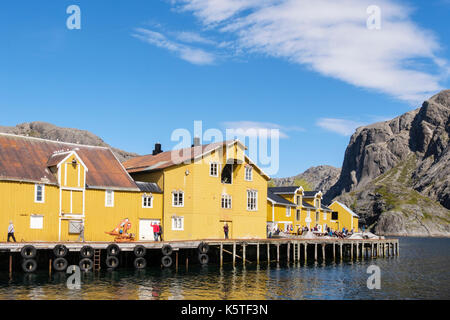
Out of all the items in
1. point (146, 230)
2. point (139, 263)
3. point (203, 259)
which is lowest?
point (203, 259)

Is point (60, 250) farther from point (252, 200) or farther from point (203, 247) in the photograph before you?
point (252, 200)

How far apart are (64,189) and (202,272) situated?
14.3 m

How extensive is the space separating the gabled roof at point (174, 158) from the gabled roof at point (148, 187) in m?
1.82

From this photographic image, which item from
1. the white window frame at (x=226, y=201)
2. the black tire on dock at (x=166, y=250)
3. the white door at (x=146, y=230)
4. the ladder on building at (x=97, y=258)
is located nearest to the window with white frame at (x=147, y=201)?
the white door at (x=146, y=230)

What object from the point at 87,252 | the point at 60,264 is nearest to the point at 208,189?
the point at 87,252

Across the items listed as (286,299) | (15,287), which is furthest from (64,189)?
(286,299)

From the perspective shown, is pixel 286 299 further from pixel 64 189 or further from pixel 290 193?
pixel 290 193

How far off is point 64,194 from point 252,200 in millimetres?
23422

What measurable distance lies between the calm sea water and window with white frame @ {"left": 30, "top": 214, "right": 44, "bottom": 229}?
5362mm

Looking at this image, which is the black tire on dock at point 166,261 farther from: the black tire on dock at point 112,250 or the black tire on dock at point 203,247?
the black tire on dock at point 112,250

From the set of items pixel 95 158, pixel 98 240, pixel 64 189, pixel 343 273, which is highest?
pixel 95 158

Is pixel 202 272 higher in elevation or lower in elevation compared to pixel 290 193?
lower

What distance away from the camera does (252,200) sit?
62.7m
